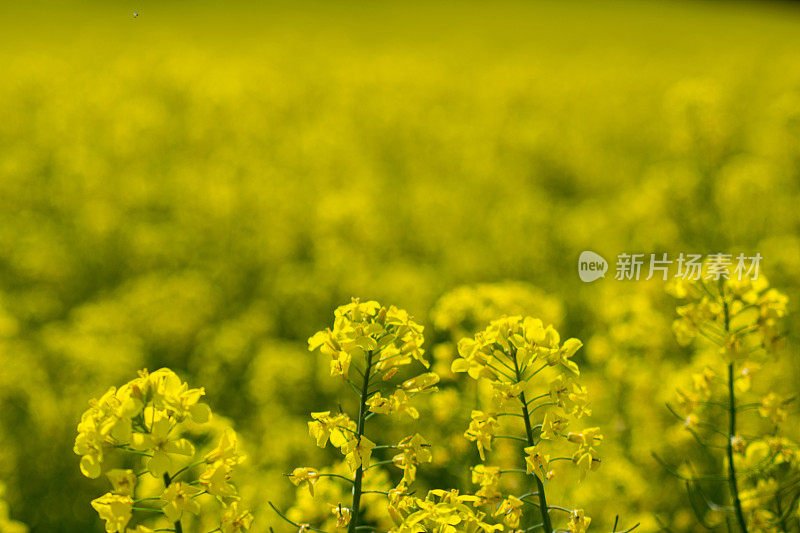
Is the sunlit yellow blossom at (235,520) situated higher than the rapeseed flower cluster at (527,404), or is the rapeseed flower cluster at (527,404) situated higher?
the rapeseed flower cluster at (527,404)

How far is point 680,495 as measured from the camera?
3.83 m

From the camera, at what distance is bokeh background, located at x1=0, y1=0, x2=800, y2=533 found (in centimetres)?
397

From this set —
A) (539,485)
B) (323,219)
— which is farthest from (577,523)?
(323,219)

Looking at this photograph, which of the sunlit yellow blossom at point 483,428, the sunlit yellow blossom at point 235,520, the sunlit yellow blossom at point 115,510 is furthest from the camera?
the sunlit yellow blossom at point 483,428

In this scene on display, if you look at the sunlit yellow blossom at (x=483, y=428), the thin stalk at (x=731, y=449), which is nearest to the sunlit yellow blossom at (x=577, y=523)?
the sunlit yellow blossom at (x=483, y=428)

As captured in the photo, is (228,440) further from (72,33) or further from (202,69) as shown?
(72,33)

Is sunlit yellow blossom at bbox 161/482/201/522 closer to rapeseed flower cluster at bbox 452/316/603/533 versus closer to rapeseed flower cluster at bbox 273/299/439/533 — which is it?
rapeseed flower cluster at bbox 273/299/439/533

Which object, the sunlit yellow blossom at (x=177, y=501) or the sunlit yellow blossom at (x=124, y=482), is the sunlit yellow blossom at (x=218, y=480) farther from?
the sunlit yellow blossom at (x=124, y=482)

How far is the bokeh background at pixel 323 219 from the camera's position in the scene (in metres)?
3.97

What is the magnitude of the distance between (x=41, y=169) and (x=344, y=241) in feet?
14.6

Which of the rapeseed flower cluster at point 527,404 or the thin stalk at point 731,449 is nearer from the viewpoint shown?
the rapeseed flower cluster at point 527,404

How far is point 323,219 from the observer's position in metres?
6.93

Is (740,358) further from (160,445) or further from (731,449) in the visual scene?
(160,445)

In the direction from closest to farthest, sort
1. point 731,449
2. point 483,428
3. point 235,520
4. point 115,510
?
point 115,510
point 235,520
point 483,428
point 731,449
